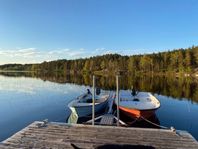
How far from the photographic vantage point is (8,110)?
731 inches

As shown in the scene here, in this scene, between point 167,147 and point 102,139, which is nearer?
point 167,147

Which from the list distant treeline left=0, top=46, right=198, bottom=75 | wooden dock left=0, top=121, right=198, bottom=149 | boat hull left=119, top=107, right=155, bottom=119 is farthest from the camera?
distant treeline left=0, top=46, right=198, bottom=75

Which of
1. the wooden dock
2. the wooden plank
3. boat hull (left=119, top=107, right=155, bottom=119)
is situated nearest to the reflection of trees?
boat hull (left=119, top=107, right=155, bottom=119)

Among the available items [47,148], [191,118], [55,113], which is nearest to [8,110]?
[55,113]

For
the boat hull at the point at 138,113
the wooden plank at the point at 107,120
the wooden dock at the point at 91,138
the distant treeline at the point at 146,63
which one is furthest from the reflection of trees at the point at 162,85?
the distant treeline at the point at 146,63

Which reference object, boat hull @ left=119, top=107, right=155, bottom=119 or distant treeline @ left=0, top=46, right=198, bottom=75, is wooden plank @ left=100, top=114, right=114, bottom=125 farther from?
distant treeline @ left=0, top=46, right=198, bottom=75

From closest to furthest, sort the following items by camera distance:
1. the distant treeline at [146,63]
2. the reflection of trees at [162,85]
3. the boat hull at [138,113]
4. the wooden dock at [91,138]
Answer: the wooden dock at [91,138] < the boat hull at [138,113] < the reflection of trees at [162,85] < the distant treeline at [146,63]

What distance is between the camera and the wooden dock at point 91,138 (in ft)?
22.6

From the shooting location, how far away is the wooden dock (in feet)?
Result: 22.6

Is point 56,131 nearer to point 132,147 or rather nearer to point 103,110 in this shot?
point 132,147

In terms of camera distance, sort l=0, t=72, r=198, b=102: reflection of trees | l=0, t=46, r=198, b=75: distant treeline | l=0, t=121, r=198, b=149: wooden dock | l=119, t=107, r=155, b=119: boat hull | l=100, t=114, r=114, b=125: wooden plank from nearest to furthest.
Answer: l=0, t=121, r=198, b=149: wooden dock
l=100, t=114, r=114, b=125: wooden plank
l=119, t=107, r=155, b=119: boat hull
l=0, t=72, r=198, b=102: reflection of trees
l=0, t=46, r=198, b=75: distant treeline

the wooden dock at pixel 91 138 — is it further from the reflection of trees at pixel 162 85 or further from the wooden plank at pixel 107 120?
the reflection of trees at pixel 162 85

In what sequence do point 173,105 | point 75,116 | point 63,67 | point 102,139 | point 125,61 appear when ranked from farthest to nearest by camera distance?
point 63,67, point 125,61, point 173,105, point 75,116, point 102,139

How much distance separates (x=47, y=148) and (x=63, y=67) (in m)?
137
